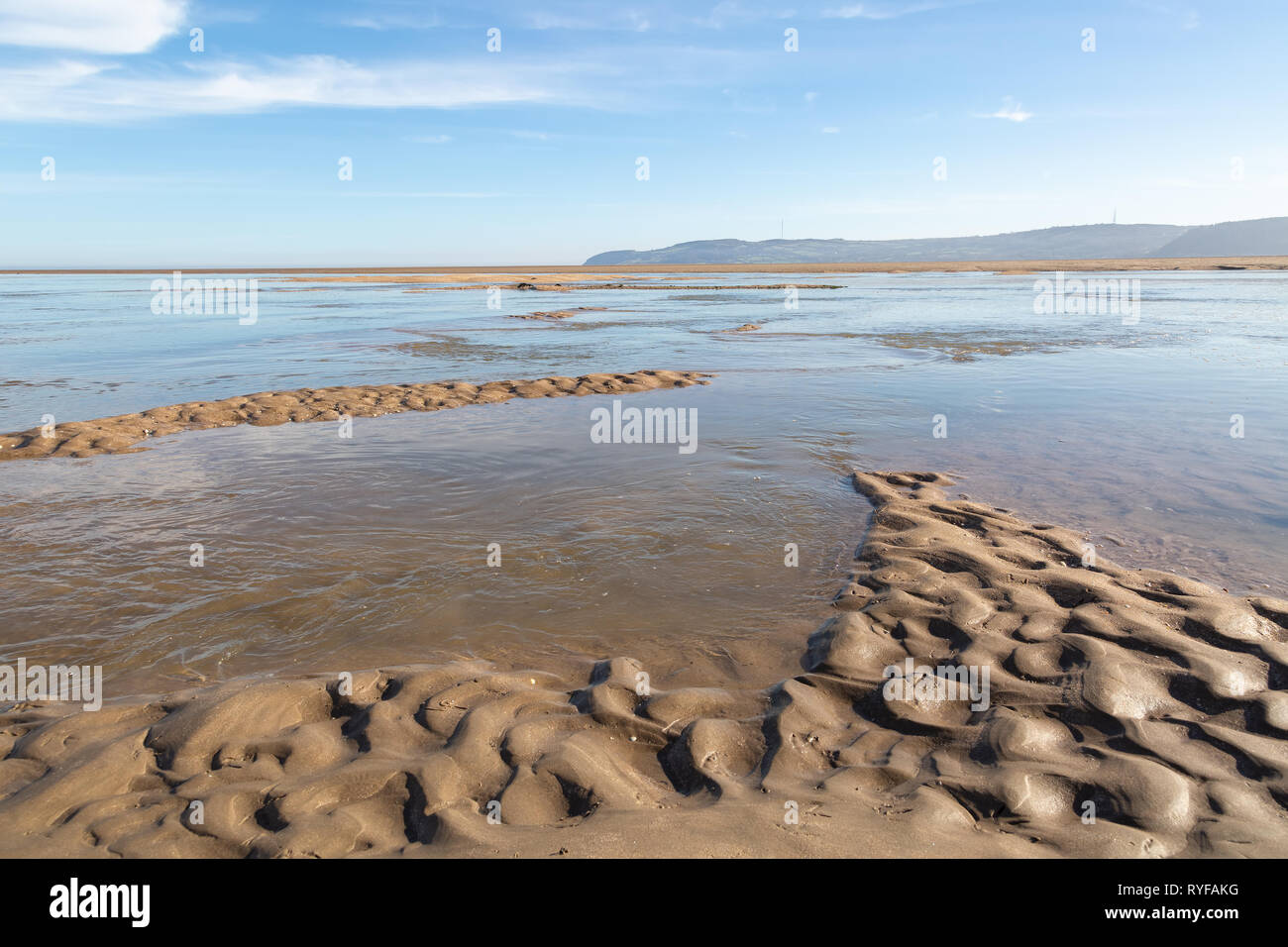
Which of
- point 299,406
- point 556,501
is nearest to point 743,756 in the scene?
point 556,501

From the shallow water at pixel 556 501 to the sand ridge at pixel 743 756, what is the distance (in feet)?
2.06

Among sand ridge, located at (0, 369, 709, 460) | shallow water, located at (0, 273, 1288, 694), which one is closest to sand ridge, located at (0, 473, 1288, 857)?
shallow water, located at (0, 273, 1288, 694)

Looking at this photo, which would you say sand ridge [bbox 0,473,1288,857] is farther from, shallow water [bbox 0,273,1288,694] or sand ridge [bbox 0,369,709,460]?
sand ridge [bbox 0,369,709,460]

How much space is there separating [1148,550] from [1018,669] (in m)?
3.02

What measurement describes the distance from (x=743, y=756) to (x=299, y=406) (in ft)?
41.4

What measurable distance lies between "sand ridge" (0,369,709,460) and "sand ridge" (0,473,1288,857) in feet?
28.6

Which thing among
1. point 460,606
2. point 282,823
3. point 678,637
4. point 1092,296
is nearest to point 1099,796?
point 678,637

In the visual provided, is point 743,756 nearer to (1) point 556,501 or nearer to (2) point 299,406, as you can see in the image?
(1) point 556,501

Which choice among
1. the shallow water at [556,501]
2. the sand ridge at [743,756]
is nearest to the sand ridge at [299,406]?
the shallow water at [556,501]

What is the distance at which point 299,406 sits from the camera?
13789 millimetres

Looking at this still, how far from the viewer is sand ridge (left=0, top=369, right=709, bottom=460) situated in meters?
10.9
